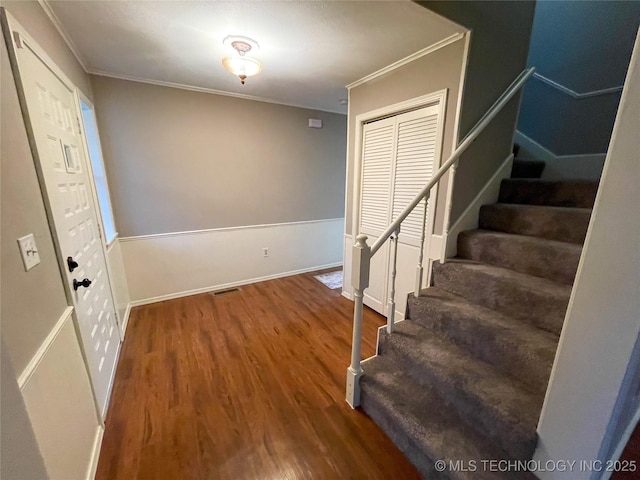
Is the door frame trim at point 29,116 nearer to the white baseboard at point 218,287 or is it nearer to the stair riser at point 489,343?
the white baseboard at point 218,287

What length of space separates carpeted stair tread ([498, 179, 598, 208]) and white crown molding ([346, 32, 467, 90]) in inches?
44.2

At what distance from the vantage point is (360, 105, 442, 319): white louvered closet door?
6.87 ft

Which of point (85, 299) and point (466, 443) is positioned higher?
point (85, 299)

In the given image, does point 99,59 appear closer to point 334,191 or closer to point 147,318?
point 147,318

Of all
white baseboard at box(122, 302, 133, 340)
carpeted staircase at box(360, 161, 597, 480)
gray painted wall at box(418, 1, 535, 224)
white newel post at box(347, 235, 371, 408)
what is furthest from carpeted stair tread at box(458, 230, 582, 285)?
white baseboard at box(122, 302, 133, 340)

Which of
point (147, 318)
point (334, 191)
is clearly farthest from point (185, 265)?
point (334, 191)

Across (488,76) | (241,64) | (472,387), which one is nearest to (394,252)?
(472,387)

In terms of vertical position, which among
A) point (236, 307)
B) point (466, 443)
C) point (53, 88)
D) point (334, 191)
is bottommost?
point (236, 307)

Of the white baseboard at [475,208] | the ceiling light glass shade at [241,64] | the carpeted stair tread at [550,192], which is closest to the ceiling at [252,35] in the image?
the ceiling light glass shade at [241,64]

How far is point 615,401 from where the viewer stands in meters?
0.77

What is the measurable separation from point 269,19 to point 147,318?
2828 millimetres

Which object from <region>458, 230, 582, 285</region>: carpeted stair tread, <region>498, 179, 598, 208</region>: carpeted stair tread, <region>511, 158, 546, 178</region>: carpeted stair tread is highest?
<region>511, 158, 546, 178</region>: carpeted stair tread

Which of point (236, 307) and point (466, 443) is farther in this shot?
point (236, 307)

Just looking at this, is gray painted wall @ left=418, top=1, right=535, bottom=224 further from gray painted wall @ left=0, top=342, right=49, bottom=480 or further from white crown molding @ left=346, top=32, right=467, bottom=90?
gray painted wall @ left=0, top=342, right=49, bottom=480
